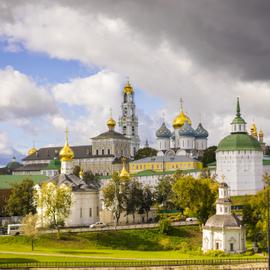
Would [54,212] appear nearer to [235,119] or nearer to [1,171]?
[235,119]

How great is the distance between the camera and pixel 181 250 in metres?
75.4

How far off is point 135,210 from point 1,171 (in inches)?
4149

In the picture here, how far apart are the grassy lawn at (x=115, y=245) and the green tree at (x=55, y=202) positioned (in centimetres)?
378

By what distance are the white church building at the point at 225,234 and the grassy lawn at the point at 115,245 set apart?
2.17 metres

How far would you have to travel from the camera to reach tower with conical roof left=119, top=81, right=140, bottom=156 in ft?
Result: 604

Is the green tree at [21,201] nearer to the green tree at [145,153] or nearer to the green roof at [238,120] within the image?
the green roof at [238,120]

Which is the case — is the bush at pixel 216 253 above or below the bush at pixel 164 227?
below

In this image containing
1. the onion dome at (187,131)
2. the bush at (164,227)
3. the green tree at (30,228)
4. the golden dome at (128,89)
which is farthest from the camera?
the golden dome at (128,89)

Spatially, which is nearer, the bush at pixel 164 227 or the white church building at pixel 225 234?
the white church building at pixel 225 234

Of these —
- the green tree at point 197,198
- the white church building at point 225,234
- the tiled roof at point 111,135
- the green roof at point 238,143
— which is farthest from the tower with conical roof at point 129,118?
the white church building at point 225,234

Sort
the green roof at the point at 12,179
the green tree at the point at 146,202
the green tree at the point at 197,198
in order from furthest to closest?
the green roof at the point at 12,179 < the green tree at the point at 146,202 < the green tree at the point at 197,198

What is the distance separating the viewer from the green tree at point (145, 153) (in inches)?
6772

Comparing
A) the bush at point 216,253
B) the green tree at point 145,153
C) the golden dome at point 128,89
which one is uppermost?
the golden dome at point 128,89

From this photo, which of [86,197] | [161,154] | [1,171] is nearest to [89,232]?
[86,197]
